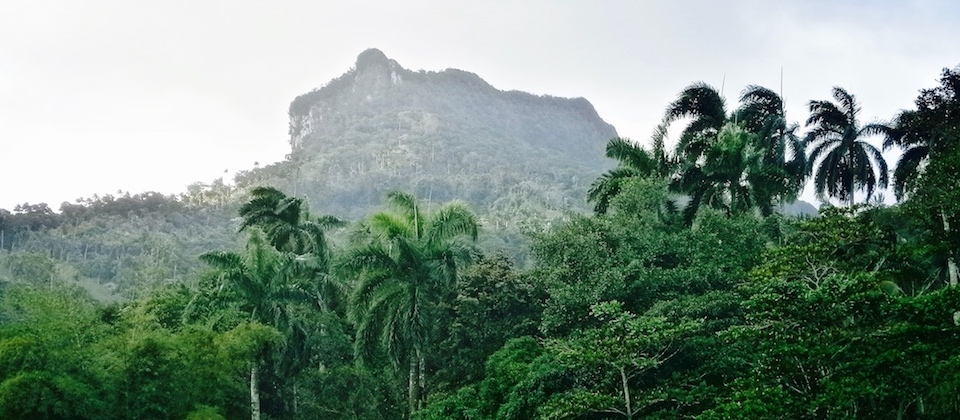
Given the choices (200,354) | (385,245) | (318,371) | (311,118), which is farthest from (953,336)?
(311,118)

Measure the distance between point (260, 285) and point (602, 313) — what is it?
10374 millimetres

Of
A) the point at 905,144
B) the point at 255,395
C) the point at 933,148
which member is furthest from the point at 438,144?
the point at 933,148

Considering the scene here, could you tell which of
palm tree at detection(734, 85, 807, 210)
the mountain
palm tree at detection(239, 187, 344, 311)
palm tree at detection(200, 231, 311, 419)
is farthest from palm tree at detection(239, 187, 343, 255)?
the mountain

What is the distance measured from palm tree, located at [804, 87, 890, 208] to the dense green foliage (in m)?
0.12

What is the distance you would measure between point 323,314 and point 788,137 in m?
15.6

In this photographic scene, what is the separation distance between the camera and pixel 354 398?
19516mm

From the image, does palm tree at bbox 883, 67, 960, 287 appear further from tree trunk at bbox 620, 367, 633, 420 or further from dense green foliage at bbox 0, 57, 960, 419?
tree trunk at bbox 620, 367, 633, 420

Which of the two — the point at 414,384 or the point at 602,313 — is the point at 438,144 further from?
the point at 602,313

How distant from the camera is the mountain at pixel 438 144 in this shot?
9450 centimetres

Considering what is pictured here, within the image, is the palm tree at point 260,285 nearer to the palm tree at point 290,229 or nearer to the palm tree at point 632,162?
the palm tree at point 290,229

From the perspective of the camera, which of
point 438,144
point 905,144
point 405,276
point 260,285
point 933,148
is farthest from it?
point 438,144

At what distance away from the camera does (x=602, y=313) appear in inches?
535

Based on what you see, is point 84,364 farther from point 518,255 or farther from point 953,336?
point 518,255

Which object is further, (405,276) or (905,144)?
(905,144)
